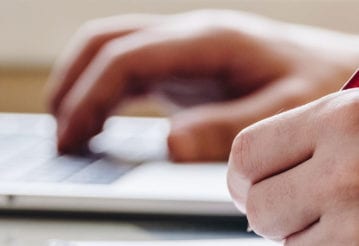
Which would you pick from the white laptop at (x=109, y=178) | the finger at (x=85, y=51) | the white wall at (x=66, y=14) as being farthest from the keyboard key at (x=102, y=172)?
the white wall at (x=66, y=14)

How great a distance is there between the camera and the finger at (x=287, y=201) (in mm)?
348

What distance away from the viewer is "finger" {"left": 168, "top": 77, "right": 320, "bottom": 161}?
2.08 feet

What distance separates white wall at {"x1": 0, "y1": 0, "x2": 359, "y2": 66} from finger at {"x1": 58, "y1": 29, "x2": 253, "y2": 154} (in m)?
0.49

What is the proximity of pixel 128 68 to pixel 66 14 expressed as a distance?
54 cm

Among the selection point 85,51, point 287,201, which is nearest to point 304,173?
point 287,201

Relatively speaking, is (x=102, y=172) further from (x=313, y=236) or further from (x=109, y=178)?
(x=313, y=236)

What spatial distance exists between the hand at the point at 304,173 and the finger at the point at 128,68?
33 cm

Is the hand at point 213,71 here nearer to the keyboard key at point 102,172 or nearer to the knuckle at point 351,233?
the keyboard key at point 102,172

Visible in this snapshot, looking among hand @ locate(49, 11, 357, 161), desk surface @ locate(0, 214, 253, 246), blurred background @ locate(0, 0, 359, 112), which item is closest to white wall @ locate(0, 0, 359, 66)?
blurred background @ locate(0, 0, 359, 112)

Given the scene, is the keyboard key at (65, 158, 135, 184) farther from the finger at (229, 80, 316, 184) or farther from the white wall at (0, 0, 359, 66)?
the white wall at (0, 0, 359, 66)

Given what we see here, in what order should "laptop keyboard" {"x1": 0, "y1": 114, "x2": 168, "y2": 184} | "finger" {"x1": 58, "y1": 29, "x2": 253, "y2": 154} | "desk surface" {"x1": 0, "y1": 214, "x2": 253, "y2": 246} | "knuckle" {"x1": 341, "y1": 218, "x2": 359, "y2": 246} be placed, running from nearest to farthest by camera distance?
Result: "knuckle" {"x1": 341, "y1": 218, "x2": 359, "y2": 246} → "desk surface" {"x1": 0, "y1": 214, "x2": 253, "y2": 246} → "laptop keyboard" {"x1": 0, "y1": 114, "x2": 168, "y2": 184} → "finger" {"x1": 58, "y1": 29, "x2": 253, "y2": 154}

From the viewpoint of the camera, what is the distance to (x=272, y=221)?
37 centimetres

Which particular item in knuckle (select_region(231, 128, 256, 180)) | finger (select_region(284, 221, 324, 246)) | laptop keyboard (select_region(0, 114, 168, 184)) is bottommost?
laptop keyboard (select_region(0, 114, 168, 184))

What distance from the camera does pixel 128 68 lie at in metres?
0.71
